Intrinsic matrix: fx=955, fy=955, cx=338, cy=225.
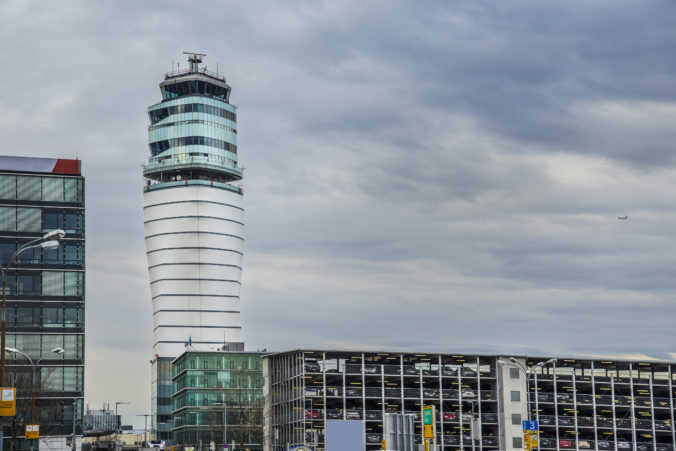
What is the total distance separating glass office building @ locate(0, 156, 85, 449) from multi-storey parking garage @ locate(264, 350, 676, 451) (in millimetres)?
31935

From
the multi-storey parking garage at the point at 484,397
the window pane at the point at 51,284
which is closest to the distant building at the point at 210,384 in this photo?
the multi-storey parking garage at the point at 484,397

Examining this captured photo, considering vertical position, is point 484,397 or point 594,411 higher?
point 484,397

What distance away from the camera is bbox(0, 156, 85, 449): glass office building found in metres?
128

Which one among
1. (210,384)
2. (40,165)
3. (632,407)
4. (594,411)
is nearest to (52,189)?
(40,165)

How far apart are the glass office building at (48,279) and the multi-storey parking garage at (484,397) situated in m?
31.9

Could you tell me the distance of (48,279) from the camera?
12962 centimetres

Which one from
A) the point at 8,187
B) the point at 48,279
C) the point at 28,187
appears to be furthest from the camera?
the point at 28,187

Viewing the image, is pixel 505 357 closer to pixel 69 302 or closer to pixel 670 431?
pixel 670 431

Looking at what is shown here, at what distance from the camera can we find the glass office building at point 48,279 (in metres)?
128

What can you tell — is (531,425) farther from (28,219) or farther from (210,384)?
(210,384)

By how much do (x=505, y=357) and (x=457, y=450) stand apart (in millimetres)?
15254

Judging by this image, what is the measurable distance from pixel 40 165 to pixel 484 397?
71659 millimetres

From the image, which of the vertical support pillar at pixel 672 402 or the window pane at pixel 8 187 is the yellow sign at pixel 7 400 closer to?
the window pane at pixel 8 187

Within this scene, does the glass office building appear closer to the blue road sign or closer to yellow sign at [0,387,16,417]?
the blue road sign
